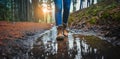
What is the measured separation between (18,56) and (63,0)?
291 centimetres

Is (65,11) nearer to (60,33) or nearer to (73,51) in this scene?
(60,33)

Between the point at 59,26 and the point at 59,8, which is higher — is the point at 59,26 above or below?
below

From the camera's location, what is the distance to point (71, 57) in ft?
8.40

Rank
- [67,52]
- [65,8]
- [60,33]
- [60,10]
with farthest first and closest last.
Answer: [65,8], [60,10], [60,33], [67,52]

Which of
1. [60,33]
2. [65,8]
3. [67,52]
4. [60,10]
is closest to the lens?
[67,52]

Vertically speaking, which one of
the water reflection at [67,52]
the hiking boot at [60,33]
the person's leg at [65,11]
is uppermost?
the person's leg at [65,11]

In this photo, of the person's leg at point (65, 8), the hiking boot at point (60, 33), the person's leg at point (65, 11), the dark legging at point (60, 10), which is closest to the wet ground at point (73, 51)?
the hiking boot at point (60, 33)

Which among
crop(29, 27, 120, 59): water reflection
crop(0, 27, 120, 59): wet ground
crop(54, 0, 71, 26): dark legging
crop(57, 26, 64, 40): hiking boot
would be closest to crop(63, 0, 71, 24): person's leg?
crop(54, 0, 71, 26): dark legging

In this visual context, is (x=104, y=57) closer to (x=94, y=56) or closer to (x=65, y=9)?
(x=94, y=56)

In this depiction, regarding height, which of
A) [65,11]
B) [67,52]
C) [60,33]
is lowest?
[67,52]

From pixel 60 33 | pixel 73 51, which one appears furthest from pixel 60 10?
pixel 73 51

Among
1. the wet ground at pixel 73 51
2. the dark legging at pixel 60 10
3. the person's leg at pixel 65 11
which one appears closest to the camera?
the wet ground at pixel 73 51

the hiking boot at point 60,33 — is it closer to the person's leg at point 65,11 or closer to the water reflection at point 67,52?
the person's leg at point 65,11

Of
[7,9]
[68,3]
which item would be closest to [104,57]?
[68,3]
